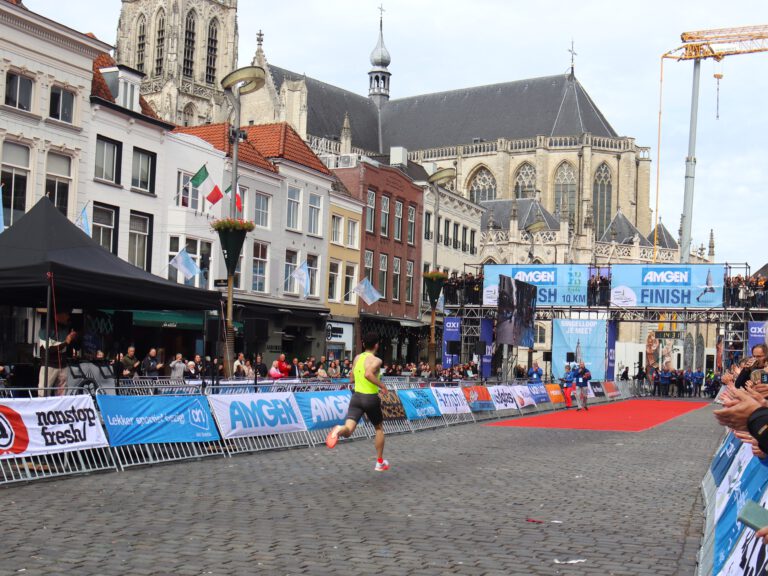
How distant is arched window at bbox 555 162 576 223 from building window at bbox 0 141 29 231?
66698 millimetres

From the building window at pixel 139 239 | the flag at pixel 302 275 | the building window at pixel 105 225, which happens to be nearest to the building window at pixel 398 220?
the flag at pixel 302 275

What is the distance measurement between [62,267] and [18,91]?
1459 centimetres

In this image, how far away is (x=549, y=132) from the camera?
88.9m

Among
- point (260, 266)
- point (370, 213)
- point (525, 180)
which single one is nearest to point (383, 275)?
point (370, 213)

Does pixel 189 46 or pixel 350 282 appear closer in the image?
pixel 350 282

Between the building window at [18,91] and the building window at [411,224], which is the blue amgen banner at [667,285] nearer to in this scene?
the building window at [411,224]

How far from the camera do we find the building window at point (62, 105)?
26.2 m

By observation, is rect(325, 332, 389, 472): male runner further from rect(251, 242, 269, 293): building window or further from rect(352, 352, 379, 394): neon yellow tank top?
rect(251, 242, 269, 293): building window

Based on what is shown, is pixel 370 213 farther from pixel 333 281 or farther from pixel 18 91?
pixel 18 91

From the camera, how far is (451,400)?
2214 cm

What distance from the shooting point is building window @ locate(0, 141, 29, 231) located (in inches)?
963

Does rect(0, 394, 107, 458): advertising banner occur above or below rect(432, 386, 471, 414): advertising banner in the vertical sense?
above

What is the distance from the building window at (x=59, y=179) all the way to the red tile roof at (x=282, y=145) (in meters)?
11.0

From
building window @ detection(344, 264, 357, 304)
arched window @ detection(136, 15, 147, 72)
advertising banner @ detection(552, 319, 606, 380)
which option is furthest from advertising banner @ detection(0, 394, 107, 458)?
arched window @ detection(136, 15, 147, 72)
